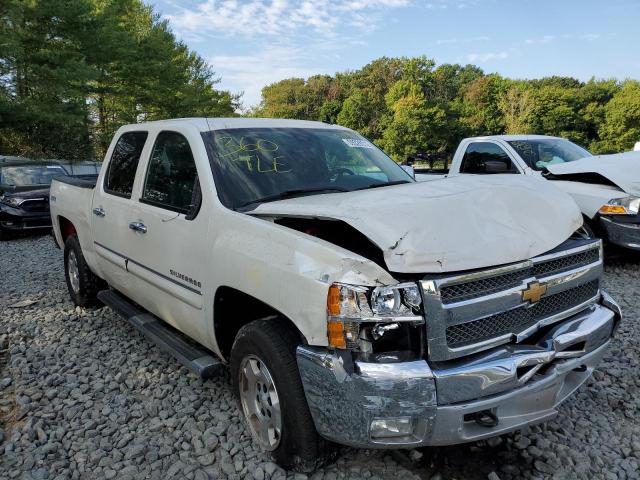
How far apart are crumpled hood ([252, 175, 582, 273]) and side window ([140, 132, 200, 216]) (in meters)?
0.68

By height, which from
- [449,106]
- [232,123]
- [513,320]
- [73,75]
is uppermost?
[449,106]

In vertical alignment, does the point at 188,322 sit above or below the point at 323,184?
below

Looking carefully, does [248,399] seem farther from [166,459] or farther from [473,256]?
[473,256]

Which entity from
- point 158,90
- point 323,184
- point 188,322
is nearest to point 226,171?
point 323,184

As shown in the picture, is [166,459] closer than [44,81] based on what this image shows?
Yes

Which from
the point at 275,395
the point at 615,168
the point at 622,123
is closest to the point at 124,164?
the point at 275,395

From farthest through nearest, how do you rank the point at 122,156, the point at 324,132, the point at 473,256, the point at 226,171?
the point at 122,156, the point at 324,132, the point at 226,171, the point at 473,256

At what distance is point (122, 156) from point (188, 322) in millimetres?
1922

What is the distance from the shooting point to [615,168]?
6340 millimetres

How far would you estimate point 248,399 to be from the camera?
2688mm

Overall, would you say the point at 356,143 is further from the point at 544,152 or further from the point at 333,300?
the point at 544,152

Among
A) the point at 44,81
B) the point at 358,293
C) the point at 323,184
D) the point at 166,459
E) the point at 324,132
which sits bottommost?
the point at 166,459

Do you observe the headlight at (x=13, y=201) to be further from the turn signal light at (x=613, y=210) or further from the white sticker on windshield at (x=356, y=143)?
the turn signal light at (x=613, y=210)

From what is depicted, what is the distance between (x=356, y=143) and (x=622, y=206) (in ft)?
13.0
